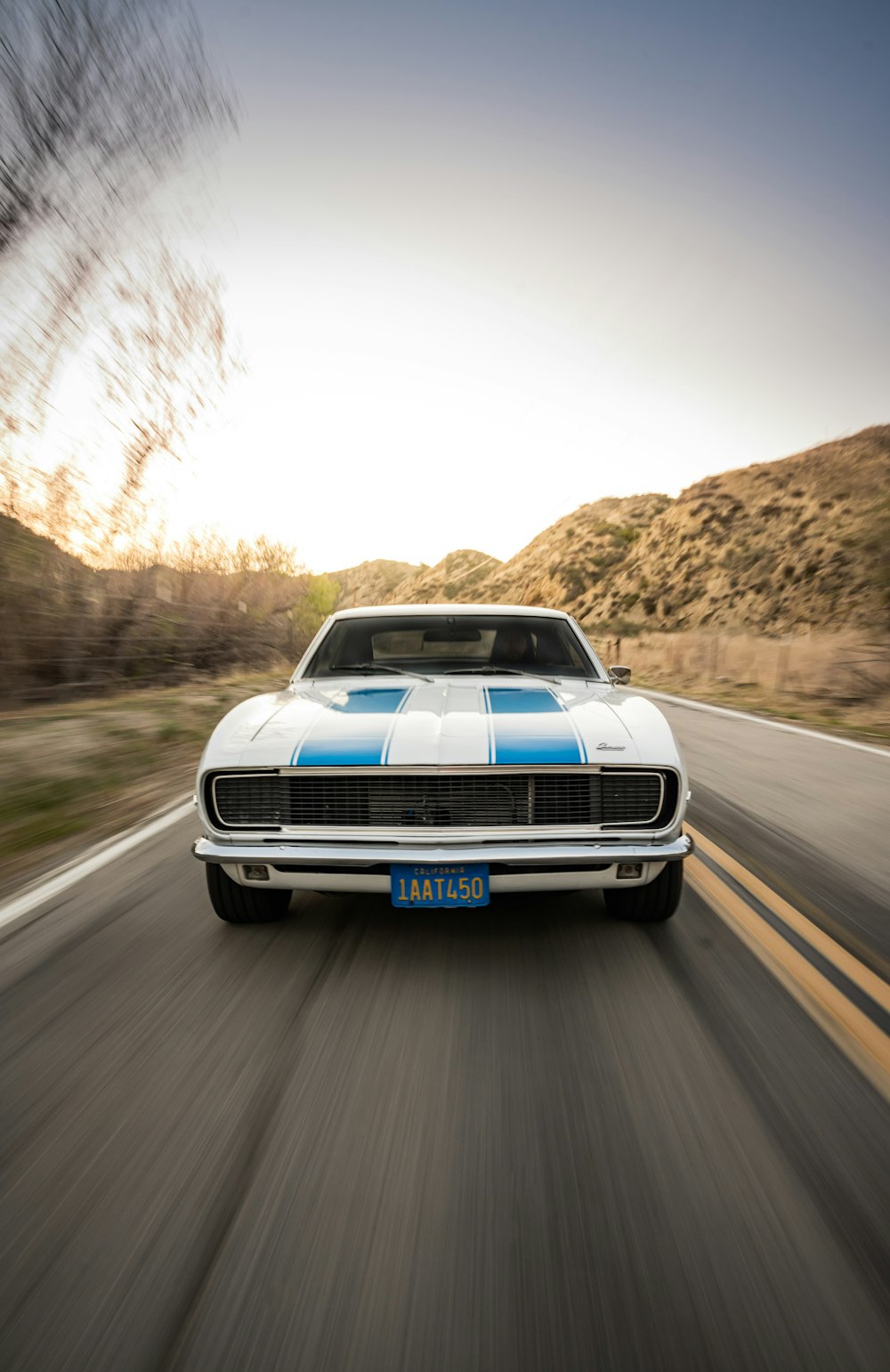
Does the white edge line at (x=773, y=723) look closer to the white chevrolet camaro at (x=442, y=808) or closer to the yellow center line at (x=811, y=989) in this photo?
the yellow center line at (x=811, y=989)

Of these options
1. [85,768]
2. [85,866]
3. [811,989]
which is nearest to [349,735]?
[811,989]

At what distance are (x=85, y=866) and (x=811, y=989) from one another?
363 centimetres

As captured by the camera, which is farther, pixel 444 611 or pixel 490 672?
pixel 444 611

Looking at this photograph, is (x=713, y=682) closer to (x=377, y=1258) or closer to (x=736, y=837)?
(x=736, y=837)

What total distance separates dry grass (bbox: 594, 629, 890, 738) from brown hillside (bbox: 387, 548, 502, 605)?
88.2 metres

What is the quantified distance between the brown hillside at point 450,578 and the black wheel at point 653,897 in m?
108

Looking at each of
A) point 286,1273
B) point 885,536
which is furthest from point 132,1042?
point 885,536

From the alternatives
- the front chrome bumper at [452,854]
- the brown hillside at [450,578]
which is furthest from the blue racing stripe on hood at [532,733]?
the brown hillside at [450,578]

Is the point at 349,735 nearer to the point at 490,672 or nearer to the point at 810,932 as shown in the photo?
the point at 490,672

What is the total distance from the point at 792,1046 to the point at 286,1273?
162cm

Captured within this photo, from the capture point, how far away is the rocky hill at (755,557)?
40.7m

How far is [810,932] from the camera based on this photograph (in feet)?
11.5

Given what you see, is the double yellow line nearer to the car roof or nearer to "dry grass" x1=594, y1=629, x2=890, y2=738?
the car roof

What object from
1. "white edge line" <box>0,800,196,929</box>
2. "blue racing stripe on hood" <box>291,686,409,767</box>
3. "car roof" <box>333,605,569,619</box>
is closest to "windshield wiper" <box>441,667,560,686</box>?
"car roof" <box>333,605,569,619</box>
